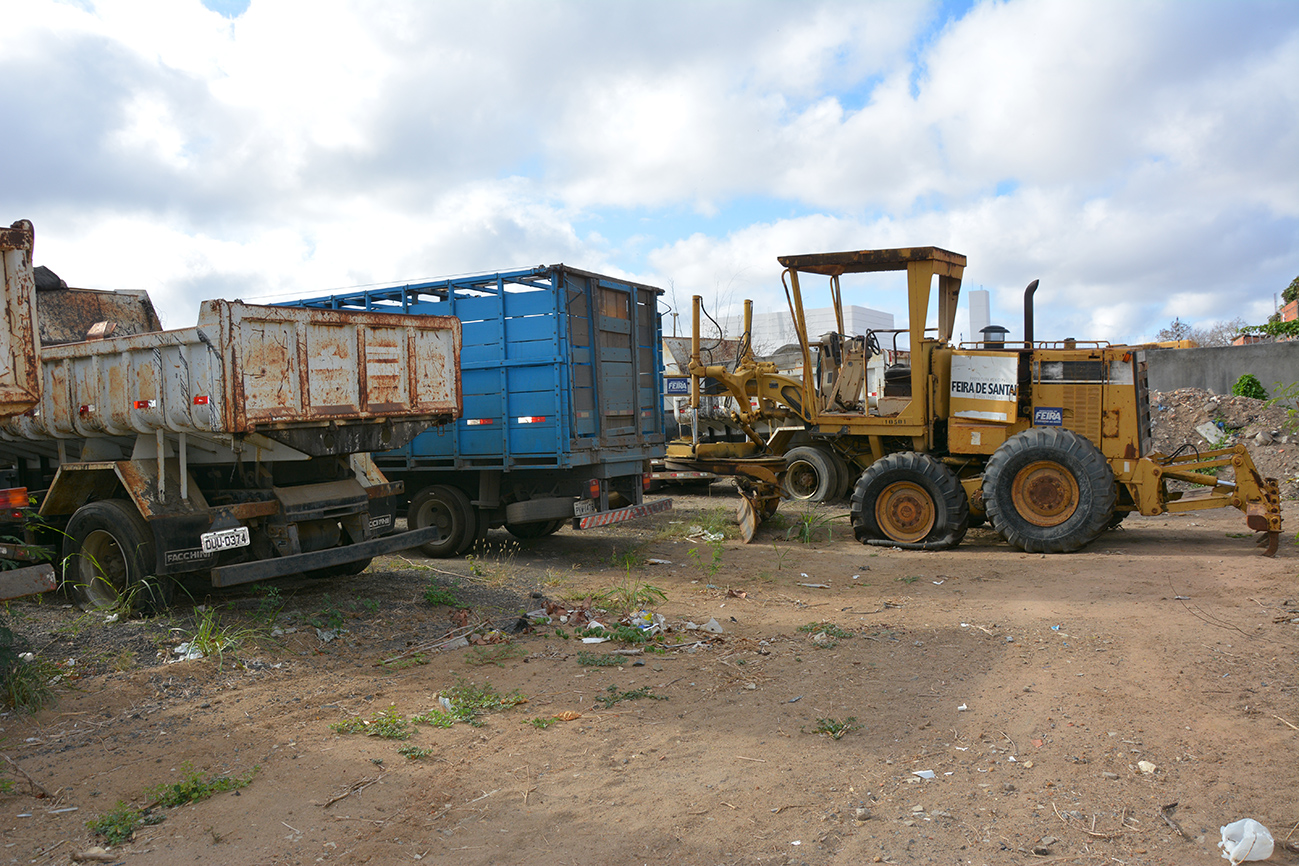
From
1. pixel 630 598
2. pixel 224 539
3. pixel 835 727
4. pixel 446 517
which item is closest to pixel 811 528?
pixel 630 598

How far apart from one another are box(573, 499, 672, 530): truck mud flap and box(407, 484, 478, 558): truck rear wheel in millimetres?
1246

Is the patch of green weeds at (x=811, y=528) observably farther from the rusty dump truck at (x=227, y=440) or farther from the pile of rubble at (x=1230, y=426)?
the pile of rubble at (x=1230, y=426)

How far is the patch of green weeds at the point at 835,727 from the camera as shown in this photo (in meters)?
4.23

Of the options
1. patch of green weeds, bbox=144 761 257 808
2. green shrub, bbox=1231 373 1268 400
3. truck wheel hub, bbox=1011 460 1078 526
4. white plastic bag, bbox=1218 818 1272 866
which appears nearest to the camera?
white plastic bag, bbox=1218 818 1272 866

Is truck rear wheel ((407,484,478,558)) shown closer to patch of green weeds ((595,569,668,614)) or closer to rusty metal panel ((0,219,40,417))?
patch of green weeds ((595,569,668,614))

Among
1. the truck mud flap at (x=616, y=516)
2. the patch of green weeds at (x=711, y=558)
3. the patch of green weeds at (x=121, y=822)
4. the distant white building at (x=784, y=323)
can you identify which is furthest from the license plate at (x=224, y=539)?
the distant white building at (x=784, y=323)

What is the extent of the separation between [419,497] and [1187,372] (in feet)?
55.5

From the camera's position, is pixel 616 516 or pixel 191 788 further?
pixel 616 516

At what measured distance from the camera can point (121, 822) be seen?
11.2ft

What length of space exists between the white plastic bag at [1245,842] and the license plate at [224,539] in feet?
19.3

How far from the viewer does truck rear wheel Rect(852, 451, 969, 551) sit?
9.14m

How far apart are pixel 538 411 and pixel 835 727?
5063 mm

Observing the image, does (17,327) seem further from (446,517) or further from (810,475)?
(810,475)

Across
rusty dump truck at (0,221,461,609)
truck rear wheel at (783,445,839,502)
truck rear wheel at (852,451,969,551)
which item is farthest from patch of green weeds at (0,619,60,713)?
truck rear wheel at (783,445,839,502)
